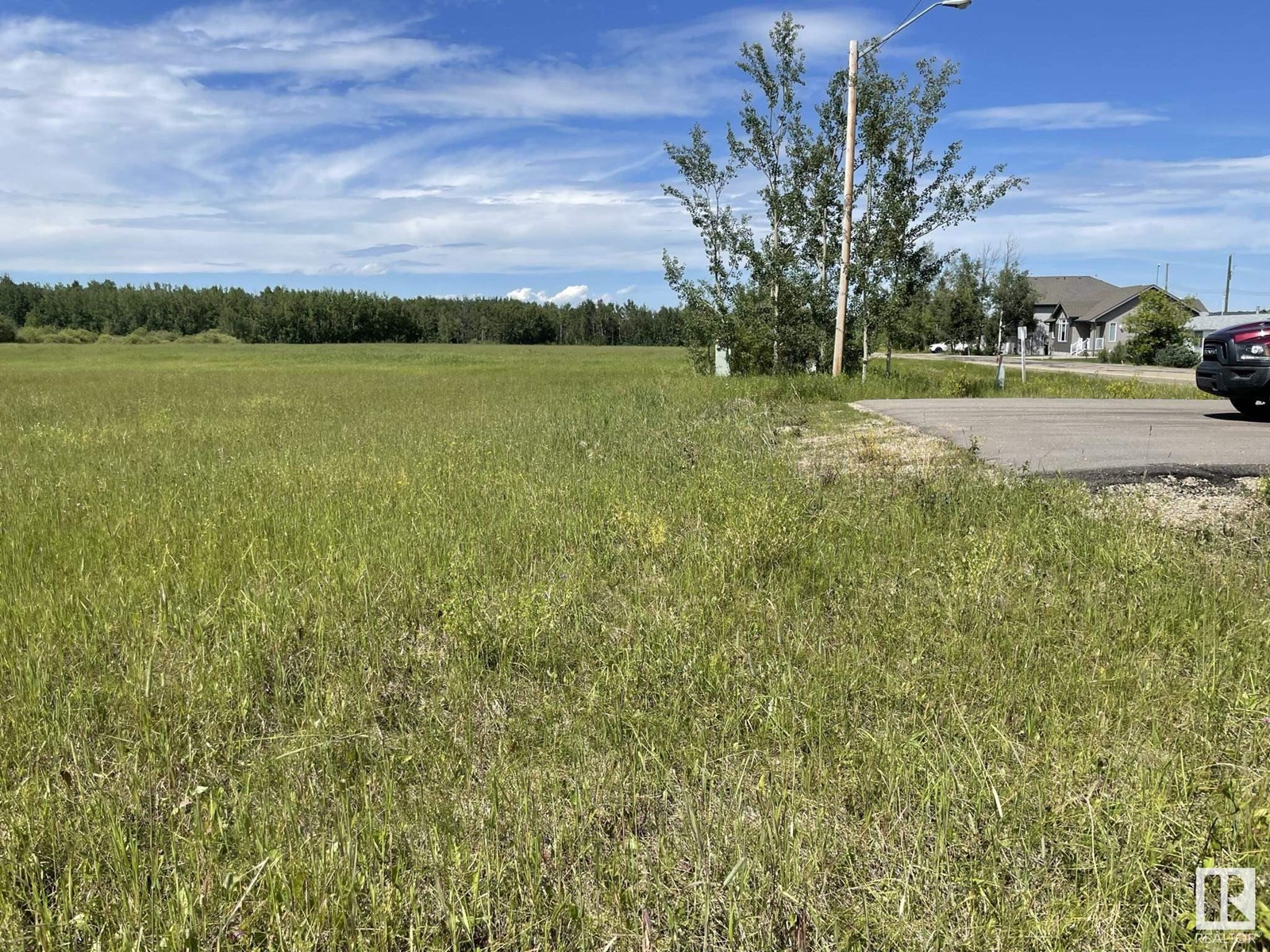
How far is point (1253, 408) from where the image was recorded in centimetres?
1181

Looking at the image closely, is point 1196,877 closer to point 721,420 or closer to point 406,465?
point 406,465

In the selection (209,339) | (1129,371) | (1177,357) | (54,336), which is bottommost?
(1129,371)

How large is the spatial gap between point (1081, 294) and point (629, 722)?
9830cm

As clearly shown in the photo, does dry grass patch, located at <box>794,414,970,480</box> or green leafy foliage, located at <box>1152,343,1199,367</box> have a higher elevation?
green leafy foliage, located at <box>1152,343,1199,367</box>

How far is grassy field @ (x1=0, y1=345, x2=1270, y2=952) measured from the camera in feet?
7.77

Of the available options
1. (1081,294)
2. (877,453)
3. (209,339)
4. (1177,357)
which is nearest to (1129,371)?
(1177,357)

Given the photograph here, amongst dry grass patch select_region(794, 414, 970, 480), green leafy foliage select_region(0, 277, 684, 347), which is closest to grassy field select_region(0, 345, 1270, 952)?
dry grass patch select_region(794, 414, 970, 480)

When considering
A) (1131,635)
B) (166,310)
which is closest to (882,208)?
(1131,635)

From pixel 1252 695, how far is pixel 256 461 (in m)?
10.0

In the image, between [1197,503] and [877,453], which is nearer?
[1197,503]

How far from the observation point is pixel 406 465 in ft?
Answer: 31.1

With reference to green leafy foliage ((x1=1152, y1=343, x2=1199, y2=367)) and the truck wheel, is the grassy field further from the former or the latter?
green leafy foliage ((x1=1152, y1=343, x2=1199, y2=367))

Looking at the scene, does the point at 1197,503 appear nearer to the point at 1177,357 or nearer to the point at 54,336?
the point at 1177,357

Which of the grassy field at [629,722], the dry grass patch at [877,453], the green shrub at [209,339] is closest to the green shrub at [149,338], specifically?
the green shrub at [209,339]
